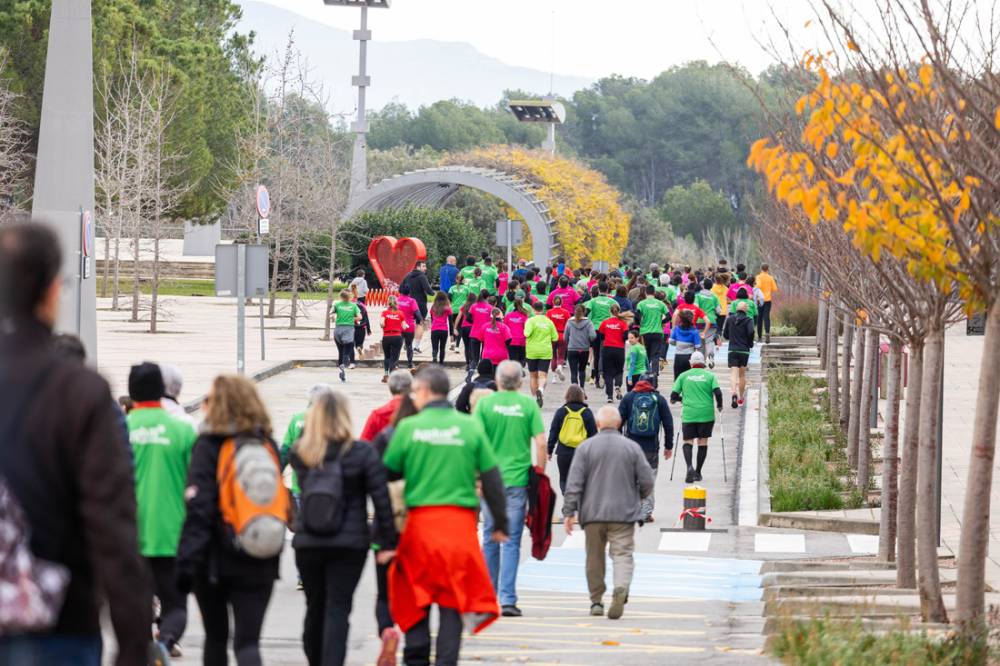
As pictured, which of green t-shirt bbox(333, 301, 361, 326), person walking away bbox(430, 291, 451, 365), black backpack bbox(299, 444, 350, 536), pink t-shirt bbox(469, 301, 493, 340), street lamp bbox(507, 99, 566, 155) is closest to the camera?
black backpack bbox(299, 444, 350, 536)

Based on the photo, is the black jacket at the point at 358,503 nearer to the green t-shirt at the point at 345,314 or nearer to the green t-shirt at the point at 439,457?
the green t-shirt at the point at 439,457

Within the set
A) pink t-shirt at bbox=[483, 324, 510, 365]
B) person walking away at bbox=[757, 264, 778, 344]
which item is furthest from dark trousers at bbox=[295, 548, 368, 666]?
person walking away at bbox=[757, 264, 778, 344]

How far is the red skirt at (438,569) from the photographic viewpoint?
27.3 ft

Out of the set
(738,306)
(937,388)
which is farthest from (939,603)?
(738,306)

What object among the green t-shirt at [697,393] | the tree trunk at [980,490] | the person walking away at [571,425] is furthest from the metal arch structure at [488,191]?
the tree trunk at [980,490]

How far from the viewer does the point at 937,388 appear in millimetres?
11961

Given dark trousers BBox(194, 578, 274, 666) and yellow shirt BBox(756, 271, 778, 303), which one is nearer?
dark trousers BBox(194, 578, 274, 666)

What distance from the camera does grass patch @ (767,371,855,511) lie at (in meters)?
18.4

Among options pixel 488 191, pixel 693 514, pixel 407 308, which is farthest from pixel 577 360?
pixel 488 191

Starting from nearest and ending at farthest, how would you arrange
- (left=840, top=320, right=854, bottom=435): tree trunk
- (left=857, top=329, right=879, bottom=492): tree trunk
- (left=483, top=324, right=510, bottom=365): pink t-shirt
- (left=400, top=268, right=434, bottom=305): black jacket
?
(left=857, top=329, right=879, bottom=492): tree trunk → (left=483, top=324, right=510, bottom=365): pink t-shirt → (left=840, top=320, right=854, bottom=435): tree trunk → (left=400, top=268, right=434, bottom=305): black jacket

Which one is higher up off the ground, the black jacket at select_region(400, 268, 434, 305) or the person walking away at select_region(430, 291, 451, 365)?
the black jacket at select_region(400, 268, 434, 305)

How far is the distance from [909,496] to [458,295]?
62.1 feet

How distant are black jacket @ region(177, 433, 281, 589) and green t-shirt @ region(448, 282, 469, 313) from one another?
2303 cm

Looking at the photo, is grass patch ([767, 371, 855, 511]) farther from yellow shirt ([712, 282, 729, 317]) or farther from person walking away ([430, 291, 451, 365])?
yellow shirt ([712, 282, 729, 317])
